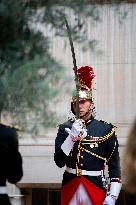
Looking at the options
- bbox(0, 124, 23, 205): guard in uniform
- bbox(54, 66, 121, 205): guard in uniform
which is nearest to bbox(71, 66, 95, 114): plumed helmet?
bbox(54, 66, 121, 205): guard in uniform

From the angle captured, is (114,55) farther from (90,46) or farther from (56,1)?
(56,1)

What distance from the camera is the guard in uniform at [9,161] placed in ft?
8.45

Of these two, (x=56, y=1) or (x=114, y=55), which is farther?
(x=114, y=55)

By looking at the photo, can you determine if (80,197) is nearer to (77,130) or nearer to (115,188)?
(115,188)

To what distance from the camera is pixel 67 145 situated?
10.7 ft

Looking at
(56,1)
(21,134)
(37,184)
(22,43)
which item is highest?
(56,1)

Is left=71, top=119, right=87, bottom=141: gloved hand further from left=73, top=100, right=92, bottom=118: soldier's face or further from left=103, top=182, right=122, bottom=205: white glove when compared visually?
left=103, top=182, right=122, bottom=205: white glove

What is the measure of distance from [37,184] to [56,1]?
223 cm

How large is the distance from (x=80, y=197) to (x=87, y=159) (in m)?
0.20

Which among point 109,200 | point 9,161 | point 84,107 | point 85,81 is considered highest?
point 85,81

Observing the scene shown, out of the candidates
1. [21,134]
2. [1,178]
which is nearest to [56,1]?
[21,134]

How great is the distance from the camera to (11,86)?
2.38m

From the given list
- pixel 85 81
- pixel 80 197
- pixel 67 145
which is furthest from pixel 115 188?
pixel 85 81

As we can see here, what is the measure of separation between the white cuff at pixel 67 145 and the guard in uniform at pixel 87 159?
2 cm
